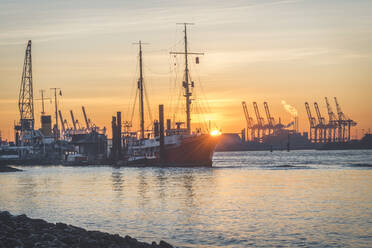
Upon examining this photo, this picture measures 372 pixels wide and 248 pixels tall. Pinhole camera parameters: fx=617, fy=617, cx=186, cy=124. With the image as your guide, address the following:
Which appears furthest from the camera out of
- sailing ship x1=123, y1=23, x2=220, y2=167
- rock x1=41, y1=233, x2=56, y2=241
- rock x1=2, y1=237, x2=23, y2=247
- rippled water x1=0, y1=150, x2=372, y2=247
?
sailing ship x1=123, y1=23, x2=220, y2=167

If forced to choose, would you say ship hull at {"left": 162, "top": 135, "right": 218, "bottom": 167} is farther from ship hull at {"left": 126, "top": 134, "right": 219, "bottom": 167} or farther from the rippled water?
the rippled water

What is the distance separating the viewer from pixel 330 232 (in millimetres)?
31250

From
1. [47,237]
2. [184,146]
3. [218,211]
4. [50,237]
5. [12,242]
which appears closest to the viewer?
[12,242]

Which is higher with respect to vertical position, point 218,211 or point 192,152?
point 192,152

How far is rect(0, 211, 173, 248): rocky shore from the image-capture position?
22.2m

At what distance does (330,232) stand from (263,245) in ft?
16.0

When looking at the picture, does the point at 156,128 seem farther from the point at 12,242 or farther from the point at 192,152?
the point at 12,242

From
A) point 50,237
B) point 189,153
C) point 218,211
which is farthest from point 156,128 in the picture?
point 50,237

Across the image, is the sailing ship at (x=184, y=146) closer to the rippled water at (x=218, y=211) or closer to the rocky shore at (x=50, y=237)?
the rippled water at (x=218, y=211)

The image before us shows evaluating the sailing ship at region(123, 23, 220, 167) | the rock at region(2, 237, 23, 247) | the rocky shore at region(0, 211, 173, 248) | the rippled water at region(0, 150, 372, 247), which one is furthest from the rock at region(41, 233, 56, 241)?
the sailing ship at region(123, 23, 220, 167)

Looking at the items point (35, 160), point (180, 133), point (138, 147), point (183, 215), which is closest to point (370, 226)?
point (183, 215)

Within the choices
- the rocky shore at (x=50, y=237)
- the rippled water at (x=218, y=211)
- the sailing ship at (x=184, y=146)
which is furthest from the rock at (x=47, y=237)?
the sailing ship at (x=184, y=146)

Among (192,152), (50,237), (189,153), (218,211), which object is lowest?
(218,211)

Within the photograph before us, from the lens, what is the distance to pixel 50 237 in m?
23.4
